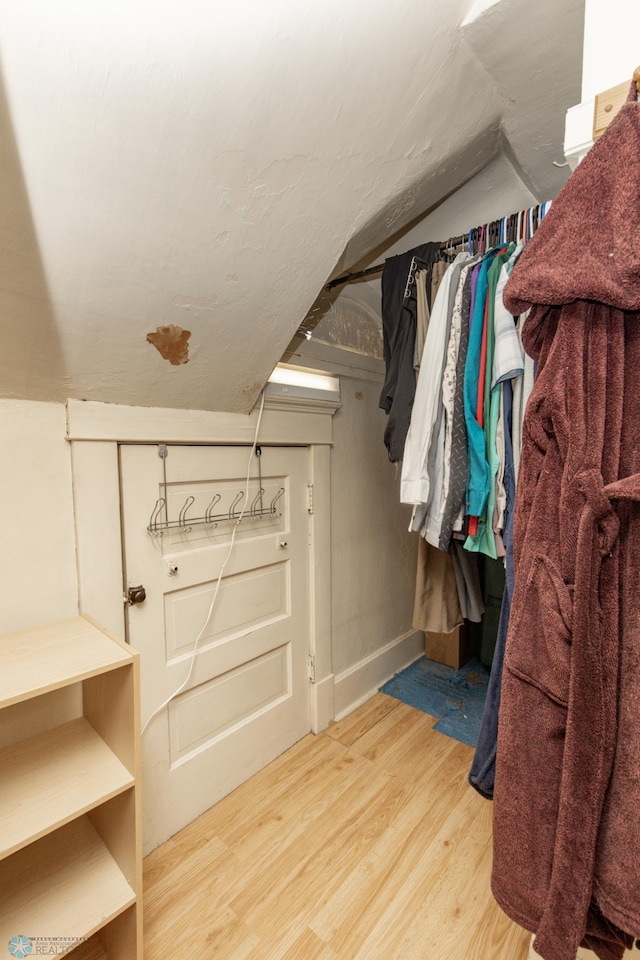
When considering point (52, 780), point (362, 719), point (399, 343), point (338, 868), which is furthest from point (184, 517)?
point (362, 719)

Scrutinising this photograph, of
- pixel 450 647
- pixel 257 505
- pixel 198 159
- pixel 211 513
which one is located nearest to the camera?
pixel 198 159

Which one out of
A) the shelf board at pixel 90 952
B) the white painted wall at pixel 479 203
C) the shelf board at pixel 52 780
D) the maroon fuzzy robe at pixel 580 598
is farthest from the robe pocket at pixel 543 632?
the white painted wall at pixel 479 203

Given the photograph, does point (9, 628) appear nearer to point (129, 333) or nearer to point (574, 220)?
point (129, 333)

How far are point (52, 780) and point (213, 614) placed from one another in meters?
0.65

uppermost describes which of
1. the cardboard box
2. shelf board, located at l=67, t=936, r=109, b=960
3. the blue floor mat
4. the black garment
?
the black garment

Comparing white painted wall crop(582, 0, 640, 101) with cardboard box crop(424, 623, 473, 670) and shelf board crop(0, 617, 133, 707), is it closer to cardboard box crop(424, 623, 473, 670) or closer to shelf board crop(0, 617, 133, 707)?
shelf board crop(0, 617, 133, 707)

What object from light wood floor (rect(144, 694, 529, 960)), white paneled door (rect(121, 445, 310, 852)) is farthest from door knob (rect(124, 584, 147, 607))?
light wood floor (rect(144, 694, 529, 960))

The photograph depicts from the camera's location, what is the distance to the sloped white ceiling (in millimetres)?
724

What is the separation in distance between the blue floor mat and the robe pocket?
1.56 metres

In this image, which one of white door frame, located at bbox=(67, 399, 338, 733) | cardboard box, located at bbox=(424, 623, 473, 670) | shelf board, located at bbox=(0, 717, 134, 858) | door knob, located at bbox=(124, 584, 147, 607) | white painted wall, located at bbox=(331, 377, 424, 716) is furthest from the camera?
cardboard box, located at bbox=(424, 623, 473, 670)

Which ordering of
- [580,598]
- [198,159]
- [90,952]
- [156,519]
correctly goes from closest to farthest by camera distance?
[580,598] < [198,159] < [90,952] < [156,519]

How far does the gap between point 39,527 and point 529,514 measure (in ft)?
3.90

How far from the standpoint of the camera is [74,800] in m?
0.95

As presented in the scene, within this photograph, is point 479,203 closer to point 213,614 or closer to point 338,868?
point 213,614
